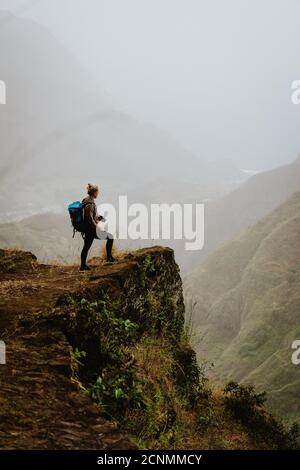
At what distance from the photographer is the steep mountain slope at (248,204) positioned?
136m

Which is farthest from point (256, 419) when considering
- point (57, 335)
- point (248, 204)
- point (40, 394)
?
point (248, 204)

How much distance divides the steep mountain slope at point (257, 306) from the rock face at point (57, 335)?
2926 cm

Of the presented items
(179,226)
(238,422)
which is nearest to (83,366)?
(238,422)

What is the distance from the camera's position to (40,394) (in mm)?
4488

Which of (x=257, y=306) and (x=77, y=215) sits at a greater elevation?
(x=77, y=215)

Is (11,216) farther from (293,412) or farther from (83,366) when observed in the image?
(83,366)

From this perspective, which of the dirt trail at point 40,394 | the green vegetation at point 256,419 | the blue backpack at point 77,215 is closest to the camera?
the dirt trail at point 40,394

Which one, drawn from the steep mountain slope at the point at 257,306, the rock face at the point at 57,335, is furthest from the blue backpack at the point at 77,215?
the steep mountain slope at the point at 257,306

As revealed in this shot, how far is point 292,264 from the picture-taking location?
69.2 meters

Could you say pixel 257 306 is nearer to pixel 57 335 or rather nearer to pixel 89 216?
pixel 89 216

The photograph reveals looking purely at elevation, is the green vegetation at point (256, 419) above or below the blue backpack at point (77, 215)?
below

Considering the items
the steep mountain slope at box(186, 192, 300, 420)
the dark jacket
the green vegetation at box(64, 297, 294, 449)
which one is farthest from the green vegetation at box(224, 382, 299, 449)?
the steep mountain slope at box(186, 192, 300, 420)

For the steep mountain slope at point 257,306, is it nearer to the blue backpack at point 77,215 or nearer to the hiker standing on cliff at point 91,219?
the hiker standing on cliff at point 91,219

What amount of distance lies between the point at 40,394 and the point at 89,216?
4.84m
